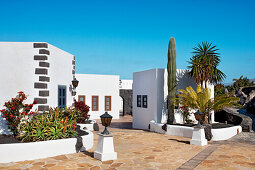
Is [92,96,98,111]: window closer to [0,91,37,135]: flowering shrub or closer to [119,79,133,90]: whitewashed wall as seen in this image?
[119,79,133,90]: whitewashed wall

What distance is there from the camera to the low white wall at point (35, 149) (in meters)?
6.73

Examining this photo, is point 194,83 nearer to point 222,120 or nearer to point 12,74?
point 222,120

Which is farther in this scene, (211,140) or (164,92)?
(164,92)

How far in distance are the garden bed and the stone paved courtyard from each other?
0.20 m

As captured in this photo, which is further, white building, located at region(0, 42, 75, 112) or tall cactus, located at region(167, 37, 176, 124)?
tall cactus, located at region(167, 37, 176, 124)

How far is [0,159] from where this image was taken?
22.0 ft

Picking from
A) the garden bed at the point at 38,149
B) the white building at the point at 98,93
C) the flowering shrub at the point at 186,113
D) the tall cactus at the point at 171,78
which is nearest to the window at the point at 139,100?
the flowering shrub at the point at 186,113

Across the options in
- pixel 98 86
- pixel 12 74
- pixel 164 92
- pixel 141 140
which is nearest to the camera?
pixel 12 74

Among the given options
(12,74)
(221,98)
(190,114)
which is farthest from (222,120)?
(12,74)

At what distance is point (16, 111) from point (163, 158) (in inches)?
210

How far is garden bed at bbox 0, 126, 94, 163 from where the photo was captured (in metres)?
6.74

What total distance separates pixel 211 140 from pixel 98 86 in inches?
522

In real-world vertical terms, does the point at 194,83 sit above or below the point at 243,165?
above

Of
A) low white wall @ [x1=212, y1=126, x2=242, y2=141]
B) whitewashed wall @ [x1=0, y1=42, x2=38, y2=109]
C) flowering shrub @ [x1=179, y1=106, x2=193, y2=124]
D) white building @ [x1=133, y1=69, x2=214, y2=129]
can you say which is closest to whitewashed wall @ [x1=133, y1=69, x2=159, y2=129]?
white building @ [x1=133, y1=69, x2=214, y2=129]
